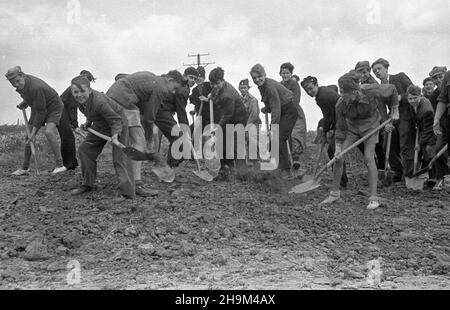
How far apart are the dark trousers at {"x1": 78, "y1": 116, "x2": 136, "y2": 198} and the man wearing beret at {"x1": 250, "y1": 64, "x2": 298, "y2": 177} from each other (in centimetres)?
212

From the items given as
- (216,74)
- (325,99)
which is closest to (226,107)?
(216,74)

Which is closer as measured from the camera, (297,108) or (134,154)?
(134,154)

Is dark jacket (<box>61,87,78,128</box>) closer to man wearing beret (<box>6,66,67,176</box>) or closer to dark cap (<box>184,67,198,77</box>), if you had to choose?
man wearing beret (<box>6,66,67,176</box>)

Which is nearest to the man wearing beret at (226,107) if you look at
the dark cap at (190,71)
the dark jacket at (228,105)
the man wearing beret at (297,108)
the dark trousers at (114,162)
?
the dark jacket at (228,105)

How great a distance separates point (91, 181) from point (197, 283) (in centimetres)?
291

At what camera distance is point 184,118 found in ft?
24.0

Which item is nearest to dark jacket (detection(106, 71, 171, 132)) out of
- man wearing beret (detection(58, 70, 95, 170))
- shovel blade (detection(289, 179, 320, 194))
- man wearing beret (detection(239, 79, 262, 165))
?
man wearing beret (detection(58, 70, 95, 170))

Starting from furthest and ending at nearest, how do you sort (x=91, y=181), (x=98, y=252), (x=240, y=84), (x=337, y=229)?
(x=240, y=84) < (x=91, y=181) < (x=337, y=229) < (x=98, y=252)

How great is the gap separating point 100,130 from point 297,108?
3565mm

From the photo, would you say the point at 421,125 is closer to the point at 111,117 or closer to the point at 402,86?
the point at 402,86

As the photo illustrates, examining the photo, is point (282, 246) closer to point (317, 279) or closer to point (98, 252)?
point (317, 279)

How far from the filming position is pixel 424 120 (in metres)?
7.18

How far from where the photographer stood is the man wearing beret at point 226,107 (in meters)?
7.37
